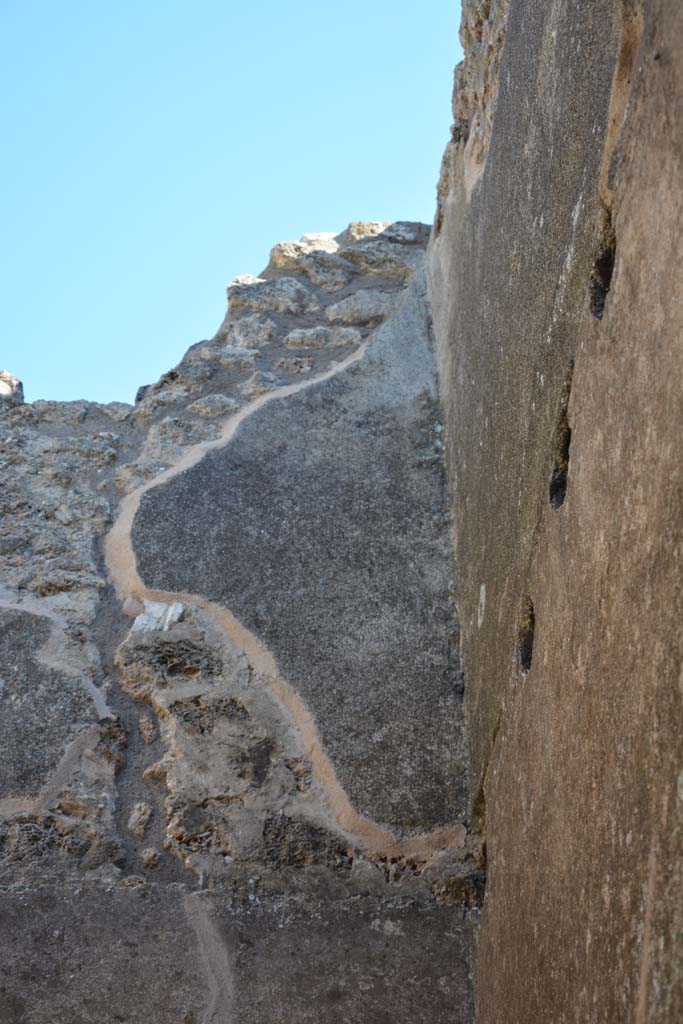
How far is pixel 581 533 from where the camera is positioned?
145cm

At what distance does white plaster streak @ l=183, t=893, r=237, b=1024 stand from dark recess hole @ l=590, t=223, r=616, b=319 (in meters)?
1.19

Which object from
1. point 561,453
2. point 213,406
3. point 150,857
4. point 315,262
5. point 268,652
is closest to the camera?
point 561,453

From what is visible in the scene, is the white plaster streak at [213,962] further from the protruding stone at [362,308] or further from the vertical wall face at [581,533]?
the protruding stone at [362,308]

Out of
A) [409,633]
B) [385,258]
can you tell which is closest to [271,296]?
[385,258]

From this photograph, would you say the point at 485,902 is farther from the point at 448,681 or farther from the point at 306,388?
the point at 306,388

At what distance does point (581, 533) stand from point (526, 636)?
362 mm

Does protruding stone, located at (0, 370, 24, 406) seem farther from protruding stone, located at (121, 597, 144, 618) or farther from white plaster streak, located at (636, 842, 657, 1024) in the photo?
white plaster streak, located at (636, 842, 657, 1024)

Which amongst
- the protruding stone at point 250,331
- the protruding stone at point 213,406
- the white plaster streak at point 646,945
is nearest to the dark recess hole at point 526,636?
the white plaster streak at point 646,945

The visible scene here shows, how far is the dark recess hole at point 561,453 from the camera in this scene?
1.60 m

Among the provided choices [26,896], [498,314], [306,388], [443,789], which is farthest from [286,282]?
[26,896]

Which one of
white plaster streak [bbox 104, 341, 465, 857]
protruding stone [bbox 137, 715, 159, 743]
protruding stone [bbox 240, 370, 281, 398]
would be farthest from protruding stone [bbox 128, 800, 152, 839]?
protruding stone [bbox 240, 370, 281, 398]

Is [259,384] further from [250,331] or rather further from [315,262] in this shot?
[315,262]

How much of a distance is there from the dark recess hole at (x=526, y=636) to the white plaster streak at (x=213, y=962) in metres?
0.70

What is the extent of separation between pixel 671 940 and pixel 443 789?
1126 mm
